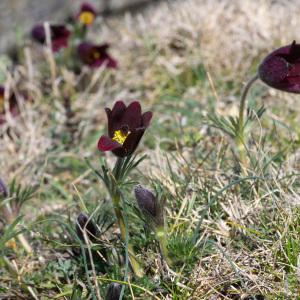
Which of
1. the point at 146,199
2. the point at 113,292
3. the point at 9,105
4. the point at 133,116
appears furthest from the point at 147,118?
the point at 9,105

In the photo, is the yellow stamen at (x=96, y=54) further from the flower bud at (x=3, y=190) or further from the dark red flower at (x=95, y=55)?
the flower bud at (x=3, y=190)

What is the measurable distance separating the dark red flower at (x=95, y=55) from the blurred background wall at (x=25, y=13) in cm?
61

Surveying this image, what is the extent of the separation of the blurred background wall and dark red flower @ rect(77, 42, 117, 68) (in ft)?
2.00

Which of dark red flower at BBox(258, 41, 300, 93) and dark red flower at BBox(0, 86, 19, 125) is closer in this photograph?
dark red flower at BBox(258, 41, 300, 93)

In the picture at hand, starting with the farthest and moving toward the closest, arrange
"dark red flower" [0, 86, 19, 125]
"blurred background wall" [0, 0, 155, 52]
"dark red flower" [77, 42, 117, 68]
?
"blurred background wall" [0, 0, 155, 52] → "dark red flower" [77, 42, 117, 68] → "dark red flower" [0, 86, 19, 125]

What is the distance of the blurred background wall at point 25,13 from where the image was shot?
3475mm

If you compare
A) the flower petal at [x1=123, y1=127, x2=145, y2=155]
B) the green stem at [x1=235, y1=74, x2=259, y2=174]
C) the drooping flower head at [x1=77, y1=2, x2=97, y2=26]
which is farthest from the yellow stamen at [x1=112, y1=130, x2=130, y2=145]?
the drooping flower head at [x1=77, y1=2, x2=97, y2=26]

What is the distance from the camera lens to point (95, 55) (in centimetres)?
292

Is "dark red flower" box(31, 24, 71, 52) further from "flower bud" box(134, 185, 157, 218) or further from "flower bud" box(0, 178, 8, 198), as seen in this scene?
"flower bud" box(134, 185, 157, 218)

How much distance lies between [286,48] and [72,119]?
1.32 m

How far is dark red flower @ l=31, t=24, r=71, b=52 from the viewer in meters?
2.95

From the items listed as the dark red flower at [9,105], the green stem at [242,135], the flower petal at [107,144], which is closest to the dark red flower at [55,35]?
the dark red flower at [9,105]

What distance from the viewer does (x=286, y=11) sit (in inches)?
119

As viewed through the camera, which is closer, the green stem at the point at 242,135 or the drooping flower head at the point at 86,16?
the green stem at the point at 242,135
